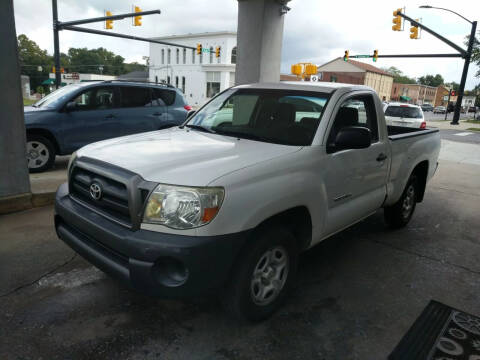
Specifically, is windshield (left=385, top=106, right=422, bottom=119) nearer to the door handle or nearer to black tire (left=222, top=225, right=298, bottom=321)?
the door handle

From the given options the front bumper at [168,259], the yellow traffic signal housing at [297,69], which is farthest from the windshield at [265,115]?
the yellow traffic signal housing at [297,69]

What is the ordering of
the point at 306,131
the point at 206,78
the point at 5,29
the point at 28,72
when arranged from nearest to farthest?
the point at 306,131 → the point at 5,29 → the point at 206,78 → the point at 28,72

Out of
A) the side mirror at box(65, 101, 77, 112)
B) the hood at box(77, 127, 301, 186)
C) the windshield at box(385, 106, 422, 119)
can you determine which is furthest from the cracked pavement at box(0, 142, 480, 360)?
the windshield at box(385, 106, 422, 119)

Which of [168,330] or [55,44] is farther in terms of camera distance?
[55,44]

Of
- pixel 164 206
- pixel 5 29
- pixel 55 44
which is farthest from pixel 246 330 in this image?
pixel 55 44

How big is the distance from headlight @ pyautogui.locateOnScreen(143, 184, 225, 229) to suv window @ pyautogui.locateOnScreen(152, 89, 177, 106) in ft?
22.5


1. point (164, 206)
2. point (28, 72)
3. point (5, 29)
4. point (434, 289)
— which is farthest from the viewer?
point (28, 72)

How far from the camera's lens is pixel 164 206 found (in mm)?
2406

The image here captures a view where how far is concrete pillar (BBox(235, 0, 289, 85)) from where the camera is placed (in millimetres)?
8664

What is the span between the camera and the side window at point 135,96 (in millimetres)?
8414

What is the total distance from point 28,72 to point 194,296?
298ft

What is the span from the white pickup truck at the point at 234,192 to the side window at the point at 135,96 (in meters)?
4.82

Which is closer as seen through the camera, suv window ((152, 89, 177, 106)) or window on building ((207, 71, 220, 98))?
suv window ((152, 89, 177, 106))

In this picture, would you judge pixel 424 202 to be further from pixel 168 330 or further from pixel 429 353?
pixel 168 330
